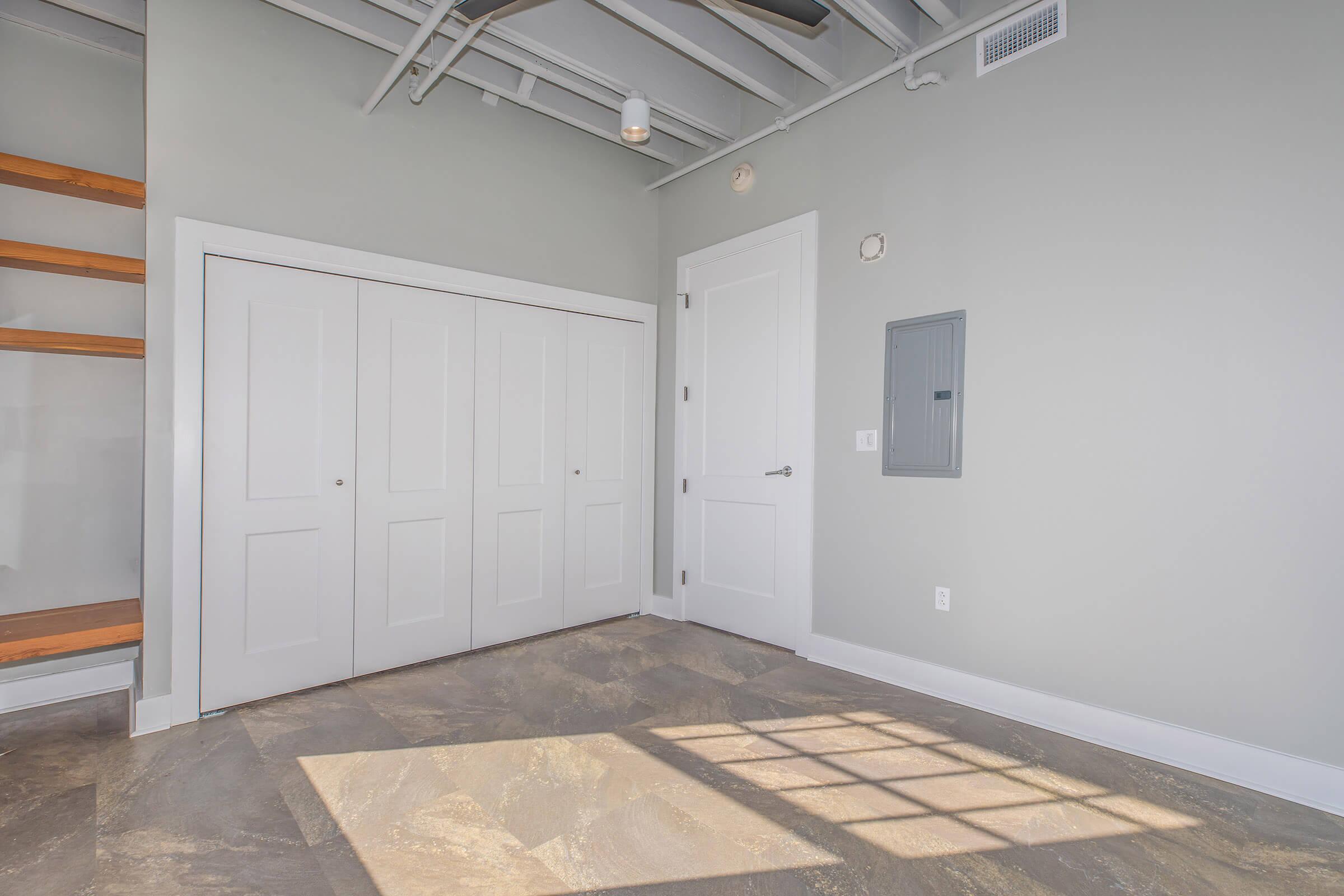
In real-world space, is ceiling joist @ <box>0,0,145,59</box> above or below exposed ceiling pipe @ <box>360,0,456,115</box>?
above

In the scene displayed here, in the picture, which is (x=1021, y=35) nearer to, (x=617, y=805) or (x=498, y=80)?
(x=498, y=80)

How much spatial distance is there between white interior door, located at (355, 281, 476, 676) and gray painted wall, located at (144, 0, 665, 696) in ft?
1.22

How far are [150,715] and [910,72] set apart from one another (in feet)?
14.1

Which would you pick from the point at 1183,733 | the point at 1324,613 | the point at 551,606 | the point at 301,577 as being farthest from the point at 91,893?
the point at 1324,613

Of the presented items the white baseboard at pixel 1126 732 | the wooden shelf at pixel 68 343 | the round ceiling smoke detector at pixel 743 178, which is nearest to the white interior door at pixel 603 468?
the round ceiling smoke detector at pixel 743 178

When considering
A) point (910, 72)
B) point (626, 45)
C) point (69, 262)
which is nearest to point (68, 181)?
point (69, 262)

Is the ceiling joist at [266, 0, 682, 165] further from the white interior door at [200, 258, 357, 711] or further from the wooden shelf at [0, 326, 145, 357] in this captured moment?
the wooden shelf at [0, 326, 145, 357]

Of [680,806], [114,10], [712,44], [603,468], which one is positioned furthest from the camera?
[603,468]

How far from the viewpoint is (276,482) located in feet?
9.64

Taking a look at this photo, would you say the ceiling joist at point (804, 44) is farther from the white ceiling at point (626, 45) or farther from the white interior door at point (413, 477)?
the white interior door at point (413, 477)

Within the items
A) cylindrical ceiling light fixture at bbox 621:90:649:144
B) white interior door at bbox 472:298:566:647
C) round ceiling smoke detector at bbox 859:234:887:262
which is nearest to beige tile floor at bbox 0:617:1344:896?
white interior door at bbox 472:298:566:647

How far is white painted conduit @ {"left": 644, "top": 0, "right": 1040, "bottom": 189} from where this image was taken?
9.07 feet

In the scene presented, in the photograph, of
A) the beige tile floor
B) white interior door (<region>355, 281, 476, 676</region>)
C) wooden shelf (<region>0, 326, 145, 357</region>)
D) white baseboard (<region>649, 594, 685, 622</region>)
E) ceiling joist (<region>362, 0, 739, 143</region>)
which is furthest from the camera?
white baseboard (<region>649, 594, 685, 622</region>)

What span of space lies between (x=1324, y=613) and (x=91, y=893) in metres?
3.70
